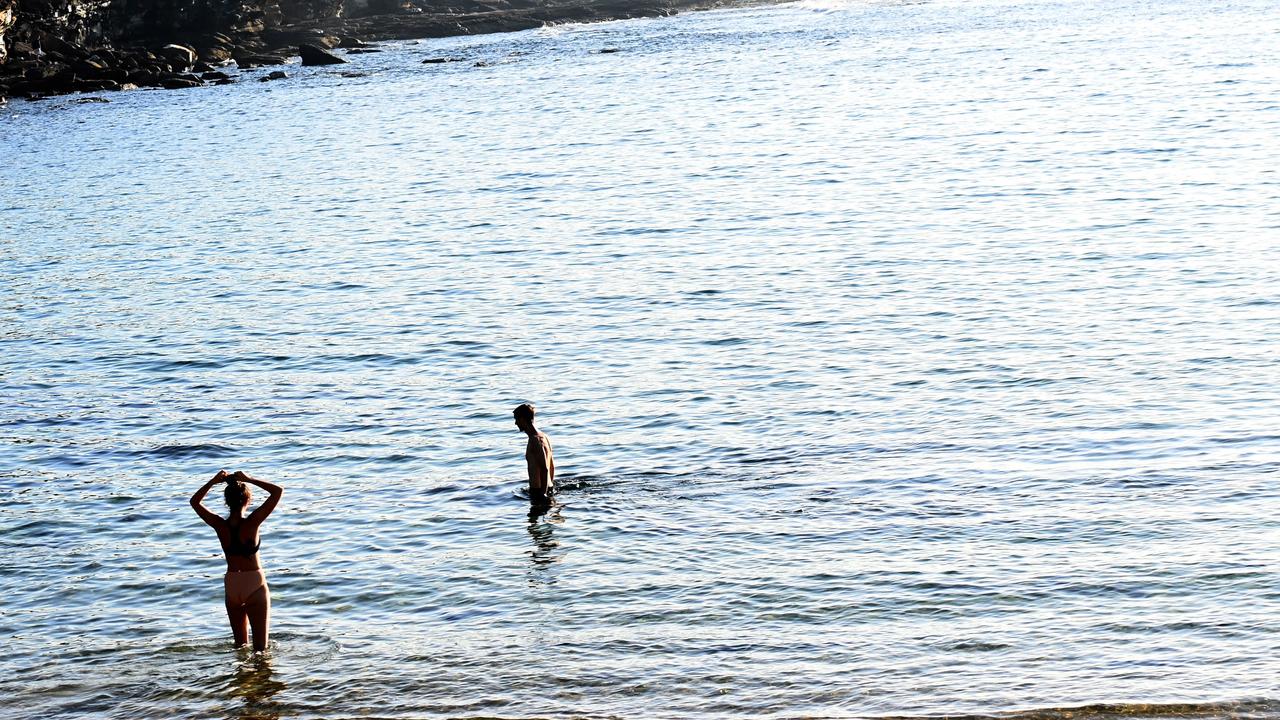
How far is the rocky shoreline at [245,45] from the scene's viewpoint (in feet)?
313

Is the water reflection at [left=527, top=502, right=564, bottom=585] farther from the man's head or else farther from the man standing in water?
the man's head

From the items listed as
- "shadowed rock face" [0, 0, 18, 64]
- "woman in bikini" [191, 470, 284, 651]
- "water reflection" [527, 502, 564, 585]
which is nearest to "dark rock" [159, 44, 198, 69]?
"shadowed rock face" [0, 0, 18, 64]

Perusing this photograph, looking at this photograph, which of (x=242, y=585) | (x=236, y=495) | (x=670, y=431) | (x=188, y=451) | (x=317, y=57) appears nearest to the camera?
(x=236, y=495)

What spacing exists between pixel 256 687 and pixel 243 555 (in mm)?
1351

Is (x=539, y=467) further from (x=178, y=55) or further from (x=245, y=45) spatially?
(x=245, y=45)

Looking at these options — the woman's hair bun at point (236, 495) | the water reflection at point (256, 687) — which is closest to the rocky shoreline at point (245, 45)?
the water reflection at point (256, 687)

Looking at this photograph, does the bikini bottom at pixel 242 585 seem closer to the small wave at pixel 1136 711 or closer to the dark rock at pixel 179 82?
the small wave at pixel 1136 711

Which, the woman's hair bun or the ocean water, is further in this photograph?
the ocean water

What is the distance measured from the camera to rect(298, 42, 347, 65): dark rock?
108 m

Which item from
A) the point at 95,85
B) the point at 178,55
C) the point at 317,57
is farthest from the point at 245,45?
the point at 95,85

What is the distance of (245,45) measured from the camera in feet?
385

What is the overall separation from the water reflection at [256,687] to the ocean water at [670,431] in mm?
59

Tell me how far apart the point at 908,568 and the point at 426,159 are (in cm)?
4796

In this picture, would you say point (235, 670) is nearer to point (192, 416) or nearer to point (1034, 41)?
point (192, 416)
